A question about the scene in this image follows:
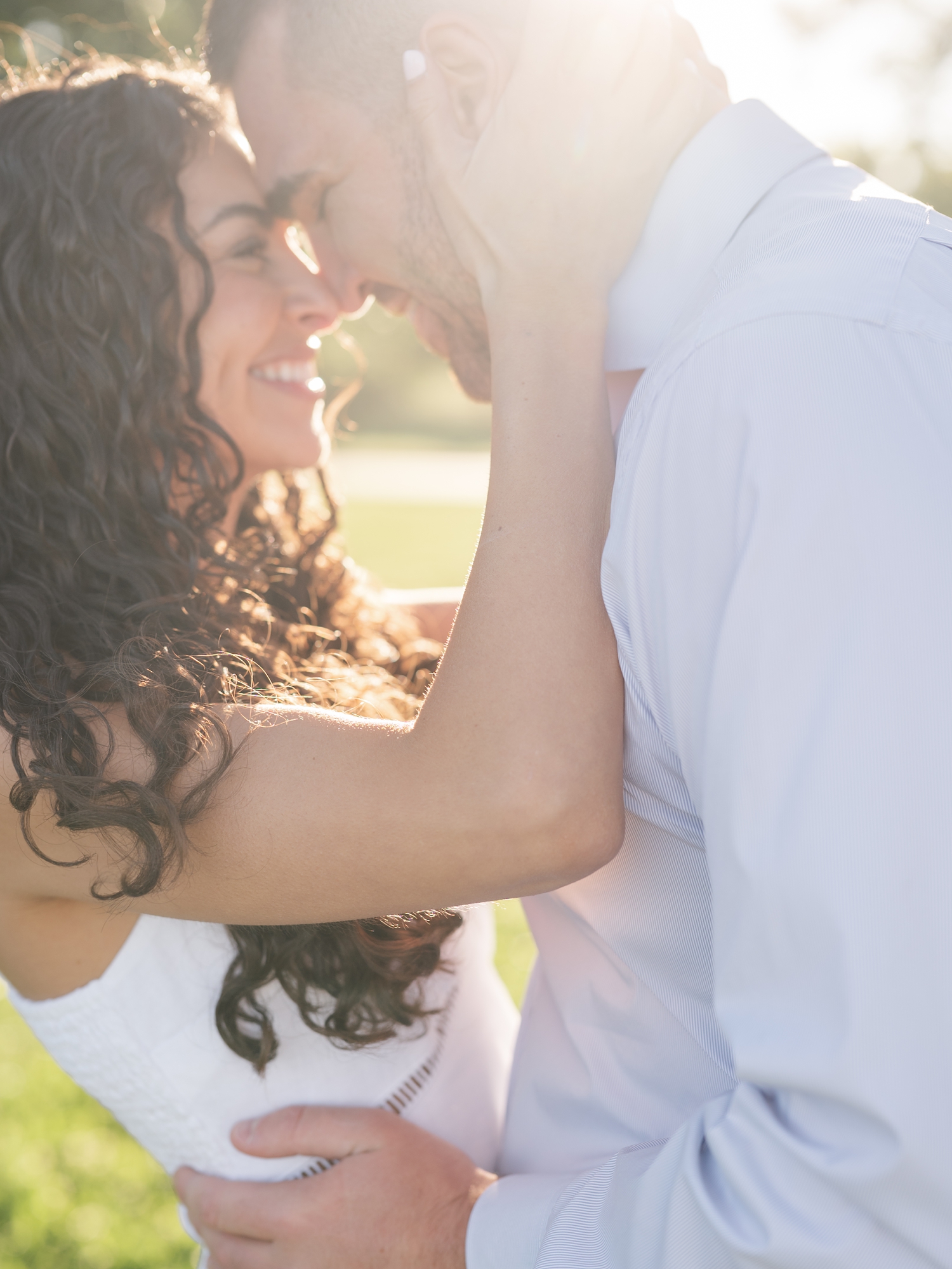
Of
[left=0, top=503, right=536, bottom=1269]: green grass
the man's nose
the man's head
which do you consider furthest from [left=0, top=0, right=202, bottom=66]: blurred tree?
the man's head

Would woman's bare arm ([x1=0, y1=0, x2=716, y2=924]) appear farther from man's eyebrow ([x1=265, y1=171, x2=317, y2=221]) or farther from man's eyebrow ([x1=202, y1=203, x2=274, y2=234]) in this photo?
man's eyebrow ([x1=202, y1=203, x2=274, y2=234])

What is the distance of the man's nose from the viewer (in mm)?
2490

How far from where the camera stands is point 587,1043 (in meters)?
1.89

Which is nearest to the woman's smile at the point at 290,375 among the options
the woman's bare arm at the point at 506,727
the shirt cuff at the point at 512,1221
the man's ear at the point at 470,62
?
the man's ear at the point at 470,62

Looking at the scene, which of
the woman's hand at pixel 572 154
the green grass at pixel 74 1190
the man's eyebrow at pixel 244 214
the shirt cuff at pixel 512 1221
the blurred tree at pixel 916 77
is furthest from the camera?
the blurred tree at pixel 916 77

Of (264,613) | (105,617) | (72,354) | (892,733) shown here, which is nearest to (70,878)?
(105,617)

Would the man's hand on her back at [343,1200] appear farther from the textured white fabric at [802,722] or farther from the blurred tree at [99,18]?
the blurred tree at [99,18]

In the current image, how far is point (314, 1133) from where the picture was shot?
198cm

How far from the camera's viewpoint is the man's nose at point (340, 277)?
249 cm

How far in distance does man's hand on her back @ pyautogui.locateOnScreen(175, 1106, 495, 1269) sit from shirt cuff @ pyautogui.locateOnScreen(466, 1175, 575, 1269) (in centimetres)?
7

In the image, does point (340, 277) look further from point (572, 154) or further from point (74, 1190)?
point (74, 1190)

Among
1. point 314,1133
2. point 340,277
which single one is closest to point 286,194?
point 340,277

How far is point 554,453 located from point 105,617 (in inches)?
37.5

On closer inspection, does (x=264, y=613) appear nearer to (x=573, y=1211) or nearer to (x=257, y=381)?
(x=257, y=381)
